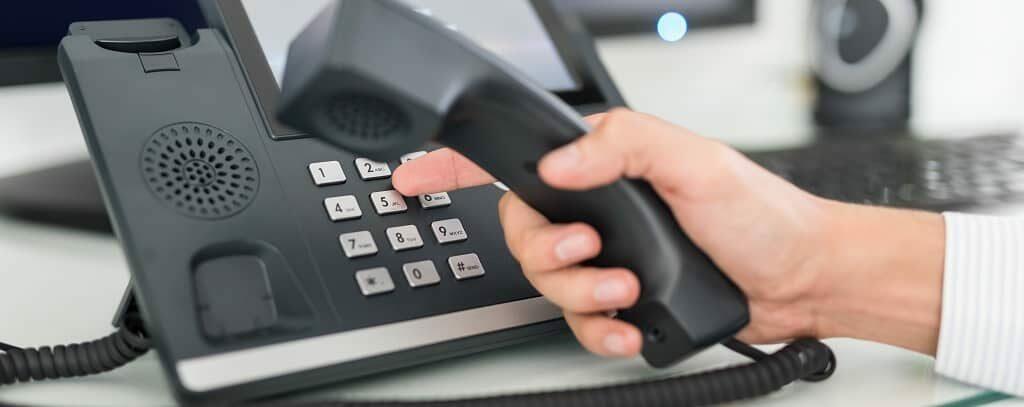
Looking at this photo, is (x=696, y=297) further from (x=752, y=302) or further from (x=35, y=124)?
(x=35, y=124)

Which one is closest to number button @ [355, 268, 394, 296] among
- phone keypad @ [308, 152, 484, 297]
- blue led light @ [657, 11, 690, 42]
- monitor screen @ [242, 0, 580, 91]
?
phone keypad @ [308, 152, 484, 297]

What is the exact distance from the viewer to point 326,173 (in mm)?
366

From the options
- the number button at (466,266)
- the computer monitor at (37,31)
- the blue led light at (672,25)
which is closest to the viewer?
the number button at (466,266)

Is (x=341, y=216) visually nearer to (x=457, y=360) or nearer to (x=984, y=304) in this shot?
(x=457, y=360)

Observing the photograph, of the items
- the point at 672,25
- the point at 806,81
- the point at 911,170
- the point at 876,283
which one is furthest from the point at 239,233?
the point at 806,81

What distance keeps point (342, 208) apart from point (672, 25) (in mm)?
491

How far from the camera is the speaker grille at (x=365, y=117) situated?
25 centimetres

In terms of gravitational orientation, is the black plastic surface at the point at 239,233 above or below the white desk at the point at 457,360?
above

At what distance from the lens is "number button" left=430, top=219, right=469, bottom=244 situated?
1.19 ft

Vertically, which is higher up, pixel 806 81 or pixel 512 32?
pixel 512 32

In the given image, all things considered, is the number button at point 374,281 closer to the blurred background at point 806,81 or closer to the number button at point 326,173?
the number button at point 326,173

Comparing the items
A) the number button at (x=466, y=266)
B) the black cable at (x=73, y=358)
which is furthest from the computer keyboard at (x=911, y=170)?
the black cable at (x=73, y=358)

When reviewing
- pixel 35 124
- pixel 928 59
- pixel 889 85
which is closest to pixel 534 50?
pixel 35 124

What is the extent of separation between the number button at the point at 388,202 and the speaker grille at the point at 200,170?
0.15 ft
